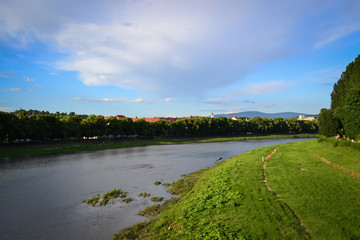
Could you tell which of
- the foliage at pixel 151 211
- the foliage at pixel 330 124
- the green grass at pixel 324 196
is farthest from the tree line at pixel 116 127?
the foliage at pixel 330 124

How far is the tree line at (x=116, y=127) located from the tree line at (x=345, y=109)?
7898 cm

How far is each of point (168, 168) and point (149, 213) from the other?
22.8 m

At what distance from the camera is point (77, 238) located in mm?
16750

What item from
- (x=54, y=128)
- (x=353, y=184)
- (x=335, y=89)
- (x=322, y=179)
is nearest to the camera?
(x=353, y=184)

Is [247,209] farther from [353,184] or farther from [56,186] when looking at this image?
[56,186]

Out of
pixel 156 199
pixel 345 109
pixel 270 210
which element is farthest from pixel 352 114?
pixel 156 199

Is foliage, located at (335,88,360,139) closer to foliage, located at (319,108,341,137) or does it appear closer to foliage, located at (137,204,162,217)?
foliage, located at (319,108,341,137)

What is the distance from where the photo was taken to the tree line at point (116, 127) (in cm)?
7087

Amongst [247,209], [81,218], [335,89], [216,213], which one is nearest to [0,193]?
[81,218]

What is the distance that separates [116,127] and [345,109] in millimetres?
89358

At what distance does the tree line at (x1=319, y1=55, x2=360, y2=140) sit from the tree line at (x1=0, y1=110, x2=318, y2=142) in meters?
79.0

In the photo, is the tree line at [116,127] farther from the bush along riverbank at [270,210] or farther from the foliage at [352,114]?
the foliage at [352,114]

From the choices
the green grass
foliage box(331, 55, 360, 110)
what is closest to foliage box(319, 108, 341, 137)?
foliage box(331, 55, 360, 110)

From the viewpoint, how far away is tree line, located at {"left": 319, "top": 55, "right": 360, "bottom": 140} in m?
38.8
